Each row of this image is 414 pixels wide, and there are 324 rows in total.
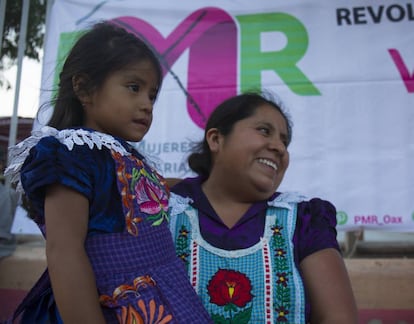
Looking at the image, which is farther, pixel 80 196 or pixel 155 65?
pixel 155 65

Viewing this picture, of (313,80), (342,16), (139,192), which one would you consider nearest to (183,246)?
(139,192)

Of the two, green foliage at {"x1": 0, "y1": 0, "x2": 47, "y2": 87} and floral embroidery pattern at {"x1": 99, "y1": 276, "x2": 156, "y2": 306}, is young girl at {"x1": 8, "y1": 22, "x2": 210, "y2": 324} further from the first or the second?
green foliage at {"x1": 0, "y1": 0, "x2": 47, "y2": 87}

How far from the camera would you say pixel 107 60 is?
0.85 metres

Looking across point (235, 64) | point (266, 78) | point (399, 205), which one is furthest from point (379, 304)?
point (235, 64)

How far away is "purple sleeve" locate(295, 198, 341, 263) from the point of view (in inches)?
37.6

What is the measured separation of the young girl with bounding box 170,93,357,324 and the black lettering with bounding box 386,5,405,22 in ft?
4.54

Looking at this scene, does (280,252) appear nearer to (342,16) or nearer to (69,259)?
(69,259)

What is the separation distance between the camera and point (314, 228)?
0.98 metres

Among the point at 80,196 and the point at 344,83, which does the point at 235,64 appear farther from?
the point at 80,196

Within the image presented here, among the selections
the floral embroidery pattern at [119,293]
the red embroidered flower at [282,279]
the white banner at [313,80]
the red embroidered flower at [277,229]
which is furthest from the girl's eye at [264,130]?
the white banner at [313,80]

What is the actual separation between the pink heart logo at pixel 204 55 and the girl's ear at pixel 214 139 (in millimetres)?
1128

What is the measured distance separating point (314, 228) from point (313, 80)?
1378 millimetres

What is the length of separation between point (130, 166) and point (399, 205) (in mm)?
1624

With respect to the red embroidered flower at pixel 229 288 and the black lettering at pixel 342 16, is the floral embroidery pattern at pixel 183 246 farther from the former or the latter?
the black lettering at pixel 342 16
